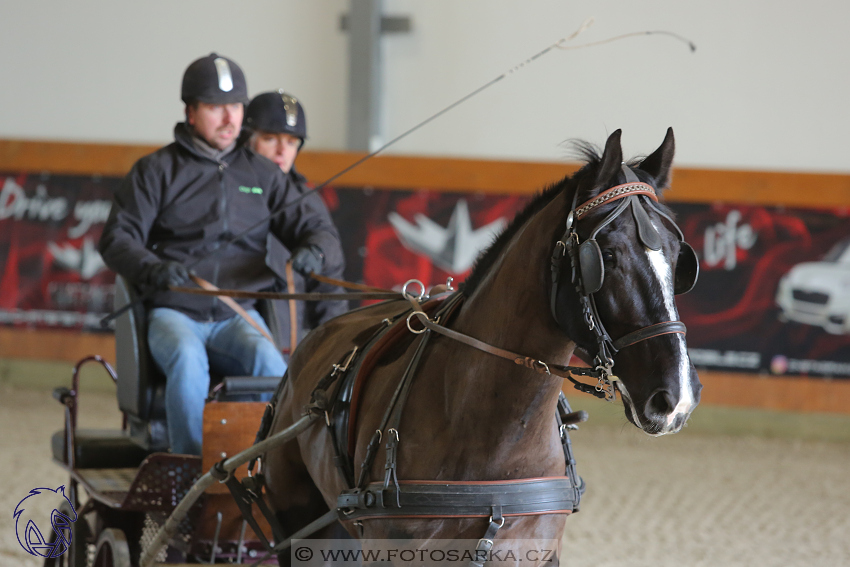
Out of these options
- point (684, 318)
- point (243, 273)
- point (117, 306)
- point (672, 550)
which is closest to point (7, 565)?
point (117, 306)

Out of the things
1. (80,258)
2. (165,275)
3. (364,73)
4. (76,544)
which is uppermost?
(364,73)

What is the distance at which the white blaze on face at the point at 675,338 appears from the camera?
4.66 ft

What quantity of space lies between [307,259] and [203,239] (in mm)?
409

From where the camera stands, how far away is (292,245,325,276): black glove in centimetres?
287

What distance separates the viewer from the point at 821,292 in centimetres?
650

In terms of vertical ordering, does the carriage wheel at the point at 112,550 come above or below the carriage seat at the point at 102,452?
below

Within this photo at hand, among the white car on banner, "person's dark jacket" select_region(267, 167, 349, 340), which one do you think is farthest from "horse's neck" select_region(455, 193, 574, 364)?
the white car on banner

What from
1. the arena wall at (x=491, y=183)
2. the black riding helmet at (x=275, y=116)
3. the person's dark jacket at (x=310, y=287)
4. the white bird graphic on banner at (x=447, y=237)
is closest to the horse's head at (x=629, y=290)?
the person's dark jacket at (x=310, y=287)

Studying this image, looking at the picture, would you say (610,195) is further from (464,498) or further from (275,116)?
(275,116)

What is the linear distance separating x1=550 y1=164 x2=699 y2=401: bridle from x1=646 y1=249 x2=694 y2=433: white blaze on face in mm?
17

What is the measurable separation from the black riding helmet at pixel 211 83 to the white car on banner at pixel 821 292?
514cm

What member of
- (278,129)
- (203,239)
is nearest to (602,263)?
(203,239)

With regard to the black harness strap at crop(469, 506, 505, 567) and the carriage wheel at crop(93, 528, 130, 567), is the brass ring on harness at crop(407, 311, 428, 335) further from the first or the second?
the carriage wheel at crop(93, 528, 130, 567)

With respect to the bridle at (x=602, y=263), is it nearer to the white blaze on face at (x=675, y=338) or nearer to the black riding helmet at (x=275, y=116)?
the white blaze on face at (x=675, y=338)
